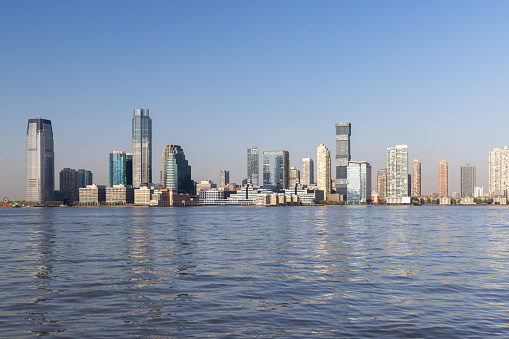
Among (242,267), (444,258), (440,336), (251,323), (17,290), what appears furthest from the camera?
(444,258)

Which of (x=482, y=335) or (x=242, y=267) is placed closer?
(x=482, y=335)

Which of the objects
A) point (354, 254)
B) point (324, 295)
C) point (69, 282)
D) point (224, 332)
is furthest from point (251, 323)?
point (354, 254)

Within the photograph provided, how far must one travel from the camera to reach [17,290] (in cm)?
3319

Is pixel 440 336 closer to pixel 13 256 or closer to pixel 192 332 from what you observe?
pixel 192 332

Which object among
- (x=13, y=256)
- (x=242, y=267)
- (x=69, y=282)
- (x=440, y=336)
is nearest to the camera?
(x=440, y=336)

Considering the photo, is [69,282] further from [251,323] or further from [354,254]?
[354,254]

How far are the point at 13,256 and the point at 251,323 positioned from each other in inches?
1576

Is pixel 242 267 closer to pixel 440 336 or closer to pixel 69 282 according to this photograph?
pixel 69 282

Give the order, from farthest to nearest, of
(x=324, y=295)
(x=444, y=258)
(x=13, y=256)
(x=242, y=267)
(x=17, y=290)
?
(x=13, y=256), (x=444, y=258), (x=242, y=267), (x=17, y=290), (x=324, y=295)

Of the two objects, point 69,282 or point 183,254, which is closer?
point 69,282

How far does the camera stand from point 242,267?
144ft

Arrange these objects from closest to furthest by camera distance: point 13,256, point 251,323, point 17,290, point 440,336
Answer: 1. point 440,336
2. point 251,323
3. point 17,290
4. point 13,256

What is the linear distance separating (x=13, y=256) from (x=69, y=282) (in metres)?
21.9

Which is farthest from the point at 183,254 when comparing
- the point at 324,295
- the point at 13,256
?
the point at 324,295
